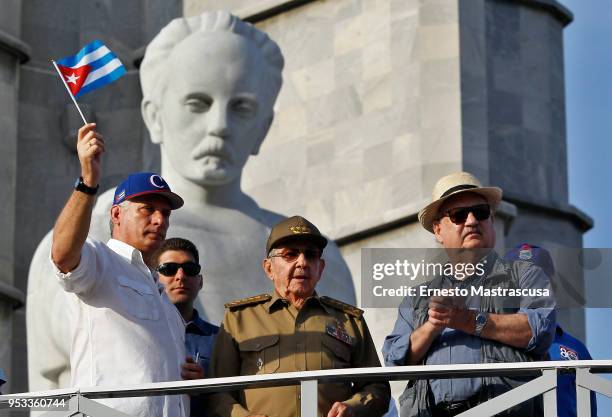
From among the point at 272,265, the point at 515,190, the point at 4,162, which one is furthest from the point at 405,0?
the point at 272,265

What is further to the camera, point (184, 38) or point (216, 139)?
point (184, 38)

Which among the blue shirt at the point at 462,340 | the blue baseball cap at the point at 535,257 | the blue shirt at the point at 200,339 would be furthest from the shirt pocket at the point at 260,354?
the blue baseball cap at the point at 535,257

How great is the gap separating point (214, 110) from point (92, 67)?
361 cm

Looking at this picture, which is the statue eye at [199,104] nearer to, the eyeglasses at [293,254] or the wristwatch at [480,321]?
the eyeglasses at [293,254]

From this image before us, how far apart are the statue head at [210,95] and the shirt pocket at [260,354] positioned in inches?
209

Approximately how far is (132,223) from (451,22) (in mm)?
8460

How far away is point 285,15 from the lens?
20.0 meters

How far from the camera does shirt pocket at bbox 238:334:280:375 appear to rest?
10.5 meters

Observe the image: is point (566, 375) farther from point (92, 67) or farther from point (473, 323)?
point (92, 67)

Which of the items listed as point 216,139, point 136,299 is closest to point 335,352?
point 136,299

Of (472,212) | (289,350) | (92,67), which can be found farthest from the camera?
(92,67)

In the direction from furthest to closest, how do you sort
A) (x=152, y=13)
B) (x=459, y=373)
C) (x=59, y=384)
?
1. (x=152, y=13)
2. (x=59, y=384)
3. (x=459, y=373)

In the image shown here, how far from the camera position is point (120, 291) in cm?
1047

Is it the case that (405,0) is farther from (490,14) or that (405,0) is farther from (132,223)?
(132,223)
